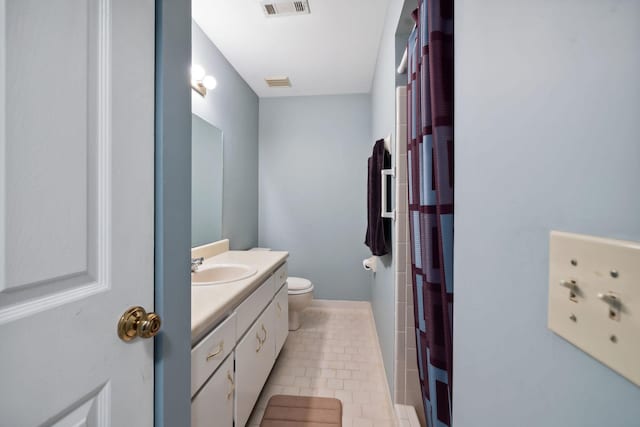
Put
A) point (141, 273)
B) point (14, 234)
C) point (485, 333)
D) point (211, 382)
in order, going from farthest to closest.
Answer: point (211, 382) → point (141, 273) → point (485, 333) → point (14, 234)

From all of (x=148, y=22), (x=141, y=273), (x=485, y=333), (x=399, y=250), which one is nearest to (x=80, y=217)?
(x=141, y=273)

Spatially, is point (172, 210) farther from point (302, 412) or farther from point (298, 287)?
point (298, 287)

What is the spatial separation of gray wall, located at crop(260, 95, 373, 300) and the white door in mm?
2585

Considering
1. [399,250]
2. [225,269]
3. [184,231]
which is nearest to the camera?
[184,231]

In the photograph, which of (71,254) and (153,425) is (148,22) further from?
(153,425)

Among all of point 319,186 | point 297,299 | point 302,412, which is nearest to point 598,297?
point 302,412

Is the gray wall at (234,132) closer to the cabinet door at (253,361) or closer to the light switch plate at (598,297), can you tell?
the cabinet door at (253,361)

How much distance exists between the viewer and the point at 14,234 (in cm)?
38

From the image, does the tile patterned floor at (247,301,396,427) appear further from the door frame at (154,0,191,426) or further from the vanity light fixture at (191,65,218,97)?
the vanity light fixture at (191,65,218,97)

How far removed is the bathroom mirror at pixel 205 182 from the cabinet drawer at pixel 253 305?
2.15ft

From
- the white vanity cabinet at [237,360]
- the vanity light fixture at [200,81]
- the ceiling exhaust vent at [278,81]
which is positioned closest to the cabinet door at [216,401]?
the white vanity cabinet at [237,360]

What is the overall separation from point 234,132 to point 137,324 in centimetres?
234

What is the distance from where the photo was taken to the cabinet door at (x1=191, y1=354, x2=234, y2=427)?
88 cm

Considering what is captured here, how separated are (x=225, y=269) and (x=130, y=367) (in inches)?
48.7
